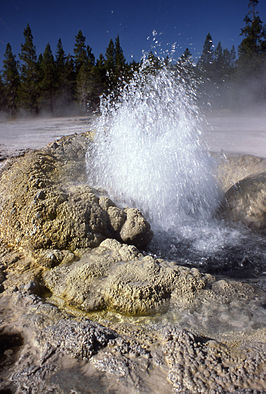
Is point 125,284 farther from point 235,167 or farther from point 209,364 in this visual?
point 235,167

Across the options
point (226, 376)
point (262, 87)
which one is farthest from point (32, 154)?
point (262, 87)

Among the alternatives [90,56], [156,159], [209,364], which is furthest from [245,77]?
A: [209,364]

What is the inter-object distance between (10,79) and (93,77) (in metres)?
6.10

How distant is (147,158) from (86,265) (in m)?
2.01

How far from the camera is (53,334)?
4.48 feet

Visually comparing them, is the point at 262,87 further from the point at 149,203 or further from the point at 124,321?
the point at 124,321

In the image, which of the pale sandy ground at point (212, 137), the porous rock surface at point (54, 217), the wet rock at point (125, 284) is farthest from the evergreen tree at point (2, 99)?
the wet rock at point (125, 284)

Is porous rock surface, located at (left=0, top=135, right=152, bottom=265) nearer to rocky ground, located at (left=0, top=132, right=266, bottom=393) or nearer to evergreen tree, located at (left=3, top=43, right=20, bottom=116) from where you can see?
rocky ground, located at (left=0, top=132, right=266, bottom=393)

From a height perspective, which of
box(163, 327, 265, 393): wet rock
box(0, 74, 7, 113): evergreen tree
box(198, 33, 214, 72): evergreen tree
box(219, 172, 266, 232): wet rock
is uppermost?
box(198, 33, 214, 72): evergreen tree

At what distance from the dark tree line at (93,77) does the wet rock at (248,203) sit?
13.2 meters

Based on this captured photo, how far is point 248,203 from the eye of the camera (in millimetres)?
3285

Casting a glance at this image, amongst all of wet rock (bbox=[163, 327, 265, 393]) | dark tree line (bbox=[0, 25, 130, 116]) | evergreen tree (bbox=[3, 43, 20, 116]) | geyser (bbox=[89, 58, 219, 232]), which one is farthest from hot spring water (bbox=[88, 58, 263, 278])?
evergreen tree (bbox=[3, 43, 20, 116])

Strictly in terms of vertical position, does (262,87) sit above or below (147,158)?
above

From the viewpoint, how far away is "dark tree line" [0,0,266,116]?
621 inches
